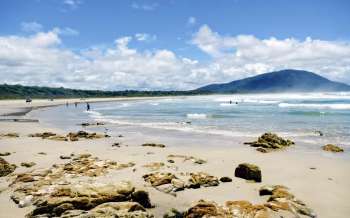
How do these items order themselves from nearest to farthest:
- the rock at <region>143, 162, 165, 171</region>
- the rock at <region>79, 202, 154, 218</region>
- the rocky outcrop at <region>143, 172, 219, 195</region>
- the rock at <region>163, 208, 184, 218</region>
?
1. the rock at <region>79, 202, 154, 218</region>
2. the rock at <region>163, 208, 184, 218</region>
3. the rocky outcrop at <region>143, 172, 219, 195</region>
4. the rock at <region>143, 162, 165, 171</region>

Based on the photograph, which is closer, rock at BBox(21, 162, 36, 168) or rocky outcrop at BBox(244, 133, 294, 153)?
rock at BBox(21, 162, 36, 168)

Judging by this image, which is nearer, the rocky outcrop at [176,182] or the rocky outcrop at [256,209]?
the rocky outcrop at [256,209]

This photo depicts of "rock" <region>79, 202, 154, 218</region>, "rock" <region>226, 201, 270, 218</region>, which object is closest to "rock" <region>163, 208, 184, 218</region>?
"rock" <region>79, 202, 154, 218</region>

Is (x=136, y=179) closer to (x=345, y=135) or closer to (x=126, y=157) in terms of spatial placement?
(x=126, y=157)

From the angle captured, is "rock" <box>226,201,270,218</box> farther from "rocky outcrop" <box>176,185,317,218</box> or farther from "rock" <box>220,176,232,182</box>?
"rock" <box>220,176,232,182</box>

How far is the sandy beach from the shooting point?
30.6ft

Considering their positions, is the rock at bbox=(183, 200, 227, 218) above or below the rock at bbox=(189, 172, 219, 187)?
above

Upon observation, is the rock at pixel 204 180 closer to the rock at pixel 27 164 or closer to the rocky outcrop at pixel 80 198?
the rocky outcrop at pixel 80 198

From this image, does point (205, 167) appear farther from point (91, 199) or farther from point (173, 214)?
point (91, 199)

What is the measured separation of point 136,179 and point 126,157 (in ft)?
14.0

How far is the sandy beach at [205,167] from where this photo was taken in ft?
30.6

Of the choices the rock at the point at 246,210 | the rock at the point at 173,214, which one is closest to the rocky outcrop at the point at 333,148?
the rock at the point at 246,210

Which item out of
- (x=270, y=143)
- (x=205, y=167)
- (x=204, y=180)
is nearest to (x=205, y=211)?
(x=204, y=180)

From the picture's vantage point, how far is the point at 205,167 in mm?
13484
